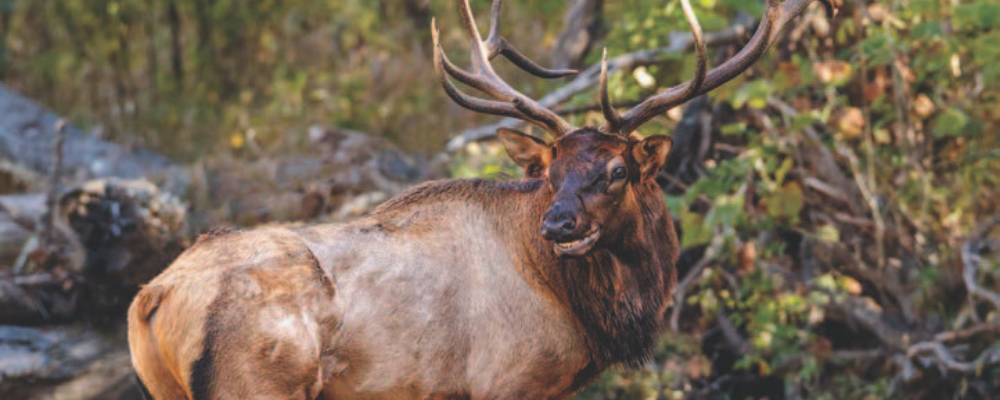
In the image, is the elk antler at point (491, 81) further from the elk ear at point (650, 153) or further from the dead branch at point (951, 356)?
the dead branch at point (951, 356)

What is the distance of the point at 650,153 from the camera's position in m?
5.73

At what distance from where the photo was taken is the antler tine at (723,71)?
5723 millimetres

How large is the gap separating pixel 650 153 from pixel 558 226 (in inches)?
36.4

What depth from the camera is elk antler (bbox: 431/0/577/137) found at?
578 centimetres

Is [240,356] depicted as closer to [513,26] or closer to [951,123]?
[951,123]

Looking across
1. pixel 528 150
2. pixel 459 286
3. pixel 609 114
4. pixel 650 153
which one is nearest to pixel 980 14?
pixel 650 153

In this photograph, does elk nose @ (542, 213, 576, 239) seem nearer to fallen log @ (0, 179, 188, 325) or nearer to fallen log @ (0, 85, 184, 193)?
fallen log @ (0, 179, 188, 325)

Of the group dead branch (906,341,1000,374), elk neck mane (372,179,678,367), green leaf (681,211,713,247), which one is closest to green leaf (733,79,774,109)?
green leaf (681,211,713,247)

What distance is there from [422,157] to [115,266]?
153 inches

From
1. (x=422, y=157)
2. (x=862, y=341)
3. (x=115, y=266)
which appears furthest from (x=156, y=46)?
(x=862, y=341)

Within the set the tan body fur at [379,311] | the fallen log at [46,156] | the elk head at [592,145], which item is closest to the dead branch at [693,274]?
the elk head at [592,145]

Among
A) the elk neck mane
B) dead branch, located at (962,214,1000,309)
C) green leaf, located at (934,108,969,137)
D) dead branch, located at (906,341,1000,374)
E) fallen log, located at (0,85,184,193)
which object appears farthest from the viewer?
fallen log, located at (0,85,184,193)

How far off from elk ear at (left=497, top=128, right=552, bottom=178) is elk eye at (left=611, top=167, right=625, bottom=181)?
1.67 ft

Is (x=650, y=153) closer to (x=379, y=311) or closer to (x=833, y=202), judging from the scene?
(x=379, y=311)
